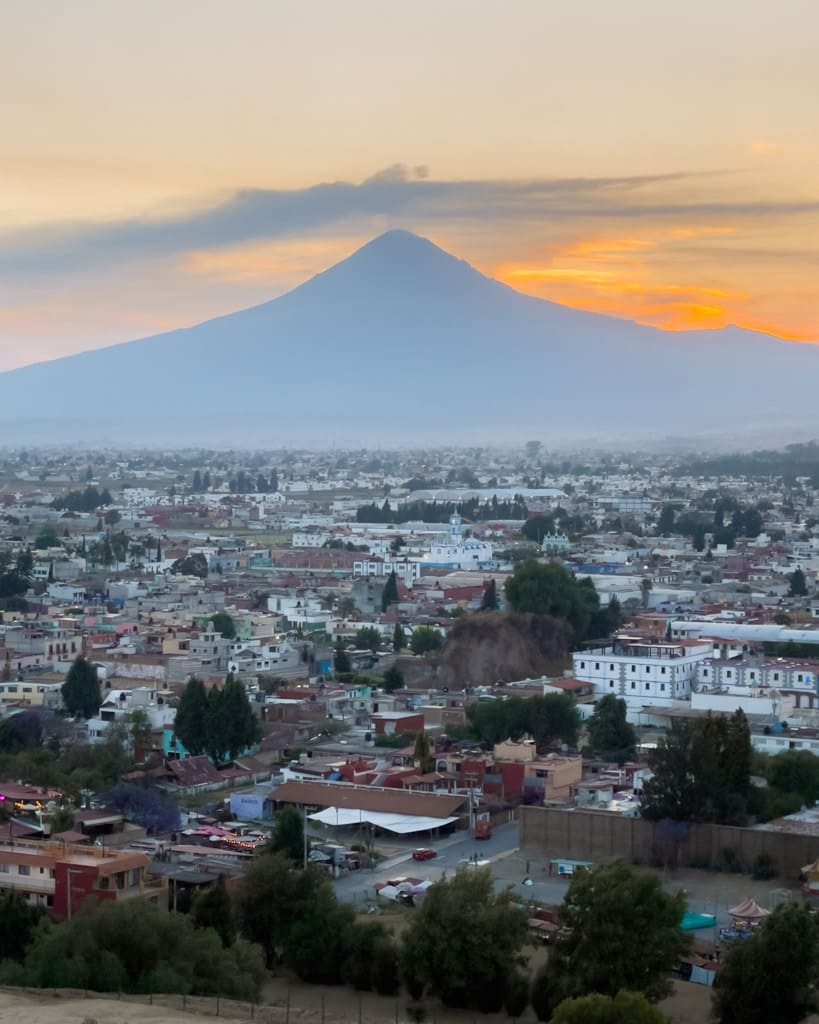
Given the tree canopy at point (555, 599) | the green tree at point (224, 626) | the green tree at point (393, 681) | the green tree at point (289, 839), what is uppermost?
the tree canopy at point (555, 599)

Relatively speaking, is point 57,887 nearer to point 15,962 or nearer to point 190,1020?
point 15,962

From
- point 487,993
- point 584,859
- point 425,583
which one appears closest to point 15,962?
point 487,993

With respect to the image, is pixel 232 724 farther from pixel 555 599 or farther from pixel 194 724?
pixel 555 599

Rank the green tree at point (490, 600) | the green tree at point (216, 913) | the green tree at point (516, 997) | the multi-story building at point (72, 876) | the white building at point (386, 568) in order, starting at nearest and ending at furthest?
the green tree at point (516, 997) → the green tree at point (216, 913) → the multi-story building at point (72, 876) → the green tree at point (490, 600) → the white building at point (386, 568)

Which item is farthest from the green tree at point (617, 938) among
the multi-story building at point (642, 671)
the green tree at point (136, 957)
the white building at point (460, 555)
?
the white building at point (460, 555)

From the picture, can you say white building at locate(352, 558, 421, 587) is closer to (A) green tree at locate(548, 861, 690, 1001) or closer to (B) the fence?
(B) the fence

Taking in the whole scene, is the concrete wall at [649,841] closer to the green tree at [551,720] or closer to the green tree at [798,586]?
the green tree at [551,720]

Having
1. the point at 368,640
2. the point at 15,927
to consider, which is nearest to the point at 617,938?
the point at 15,927
